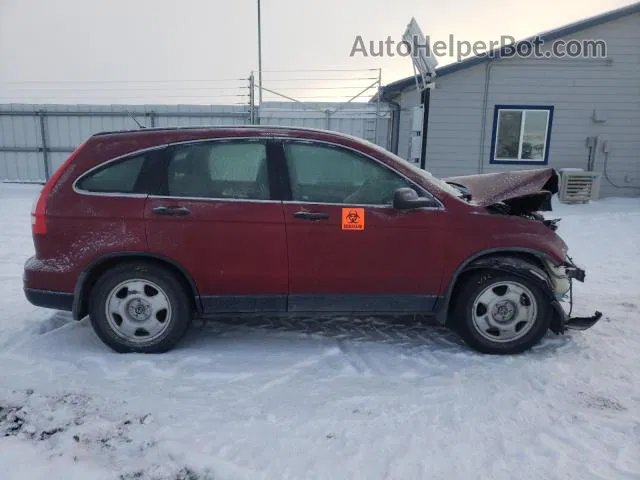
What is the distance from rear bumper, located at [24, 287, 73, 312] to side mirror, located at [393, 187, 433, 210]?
2599 mm

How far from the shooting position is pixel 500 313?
3844 mm

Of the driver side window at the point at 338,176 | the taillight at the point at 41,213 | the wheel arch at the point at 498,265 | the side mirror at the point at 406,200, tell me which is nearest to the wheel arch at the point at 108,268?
the taillight at the point at 41,213

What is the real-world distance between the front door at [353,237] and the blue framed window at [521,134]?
10.2 m

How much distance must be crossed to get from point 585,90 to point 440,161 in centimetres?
402

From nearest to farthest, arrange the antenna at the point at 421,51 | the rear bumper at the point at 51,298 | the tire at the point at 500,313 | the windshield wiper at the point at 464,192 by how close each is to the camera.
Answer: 1. the rear bumper at the point at 51,298
2. the tire at the point at 500,313
3. the windshield wiper at the point at 464,192
4. the antenna at the point at 421,51

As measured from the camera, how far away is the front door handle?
3617 millimetres

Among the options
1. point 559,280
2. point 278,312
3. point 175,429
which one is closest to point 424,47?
point 559,280

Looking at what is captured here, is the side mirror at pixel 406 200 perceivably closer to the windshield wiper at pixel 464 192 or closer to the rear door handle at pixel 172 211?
the windshield wiper at pixel 464 192

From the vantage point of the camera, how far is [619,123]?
12.4m

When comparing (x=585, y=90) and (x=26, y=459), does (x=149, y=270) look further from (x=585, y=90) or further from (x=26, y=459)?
(x=585, y=90)

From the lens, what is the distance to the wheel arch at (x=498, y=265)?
3736mm

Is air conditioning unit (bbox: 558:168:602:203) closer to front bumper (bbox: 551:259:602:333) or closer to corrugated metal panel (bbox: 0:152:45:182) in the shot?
front bumper (bbox: 551:259:602:333)

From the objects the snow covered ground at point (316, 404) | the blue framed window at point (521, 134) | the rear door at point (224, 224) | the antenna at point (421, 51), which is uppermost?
the antenna at point (421, 51)

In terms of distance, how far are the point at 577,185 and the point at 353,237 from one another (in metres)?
10.3
